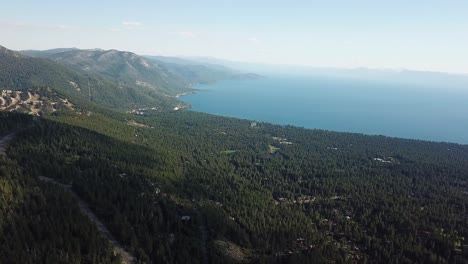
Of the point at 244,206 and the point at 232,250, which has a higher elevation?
the point at 244,206

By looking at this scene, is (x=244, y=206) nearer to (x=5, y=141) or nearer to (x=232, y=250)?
(x=232, y=250)

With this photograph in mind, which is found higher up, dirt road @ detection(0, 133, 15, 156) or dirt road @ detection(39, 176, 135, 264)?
dirt road @ detection(0, 133, 15, 156)

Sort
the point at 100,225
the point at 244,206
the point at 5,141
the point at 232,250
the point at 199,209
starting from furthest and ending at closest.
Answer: the point at 5,141
the point at 244,206
the point at 199,209
the point at 232,250
the point at 100,225

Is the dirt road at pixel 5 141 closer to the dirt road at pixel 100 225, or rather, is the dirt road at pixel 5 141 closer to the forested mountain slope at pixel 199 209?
the forested mountain slope at pixel 199 209

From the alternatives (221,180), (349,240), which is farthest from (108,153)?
(349,240)

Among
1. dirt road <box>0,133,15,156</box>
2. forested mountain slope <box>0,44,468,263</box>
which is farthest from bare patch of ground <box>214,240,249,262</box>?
dirt road <box>0,133,15,156</box>

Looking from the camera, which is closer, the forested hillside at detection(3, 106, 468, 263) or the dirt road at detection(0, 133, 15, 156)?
the forested hillside at detection(3, 106, 468, 263)

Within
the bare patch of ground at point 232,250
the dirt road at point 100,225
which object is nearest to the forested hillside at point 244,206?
the bare patch of ground at point 232,250

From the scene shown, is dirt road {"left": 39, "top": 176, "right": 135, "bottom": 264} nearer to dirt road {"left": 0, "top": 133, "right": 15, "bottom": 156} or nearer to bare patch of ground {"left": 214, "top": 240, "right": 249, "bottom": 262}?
bare patch of ground {"left": 214, "top": 240, "right": 249, "bottom": 262}

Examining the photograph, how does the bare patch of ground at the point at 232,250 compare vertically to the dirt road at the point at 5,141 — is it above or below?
below

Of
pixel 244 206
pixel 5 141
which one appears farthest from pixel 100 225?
pixel 5 141

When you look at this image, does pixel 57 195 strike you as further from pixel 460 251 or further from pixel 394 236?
pixel 460 251
